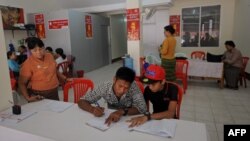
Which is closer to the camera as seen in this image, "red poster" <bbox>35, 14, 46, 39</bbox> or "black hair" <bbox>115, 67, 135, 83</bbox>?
"black hair" <bbox>115, 67, 135, 83</bbox>

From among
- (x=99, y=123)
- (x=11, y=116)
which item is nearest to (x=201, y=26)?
(x=99, y=123)

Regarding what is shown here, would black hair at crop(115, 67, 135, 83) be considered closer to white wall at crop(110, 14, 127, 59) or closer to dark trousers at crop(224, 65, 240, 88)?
dark trousers at crop(224, 65, 240, 88)

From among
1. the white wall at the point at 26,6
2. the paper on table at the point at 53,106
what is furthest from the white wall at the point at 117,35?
the paper on table at the point at 53,106

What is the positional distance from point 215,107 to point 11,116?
3.32 metres

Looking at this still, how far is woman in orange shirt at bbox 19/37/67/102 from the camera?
2023mm

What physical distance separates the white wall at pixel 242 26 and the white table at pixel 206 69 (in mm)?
1645

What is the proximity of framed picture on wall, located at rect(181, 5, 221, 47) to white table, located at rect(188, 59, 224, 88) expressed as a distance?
9.43 feet

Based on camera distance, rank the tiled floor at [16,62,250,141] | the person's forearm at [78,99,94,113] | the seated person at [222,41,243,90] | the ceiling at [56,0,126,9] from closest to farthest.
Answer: the person's forearm at [78,99,94,113]
the tiled floor at [16,62,250,141]
the seated person at [222,41,243,90]
the ceiling at [56,0,126,9]

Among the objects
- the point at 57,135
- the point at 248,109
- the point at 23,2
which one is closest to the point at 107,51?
the point at 23,2

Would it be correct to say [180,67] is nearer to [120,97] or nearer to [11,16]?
[120,97]

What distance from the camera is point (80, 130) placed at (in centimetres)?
139

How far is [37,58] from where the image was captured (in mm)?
2088

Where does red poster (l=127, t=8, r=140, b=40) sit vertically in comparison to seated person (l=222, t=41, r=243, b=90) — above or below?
above

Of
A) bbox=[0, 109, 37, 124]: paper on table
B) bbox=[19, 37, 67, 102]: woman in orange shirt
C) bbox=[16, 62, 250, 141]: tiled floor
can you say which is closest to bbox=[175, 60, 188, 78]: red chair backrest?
bbox=[16, 62, 250, 141]: tiled floor
